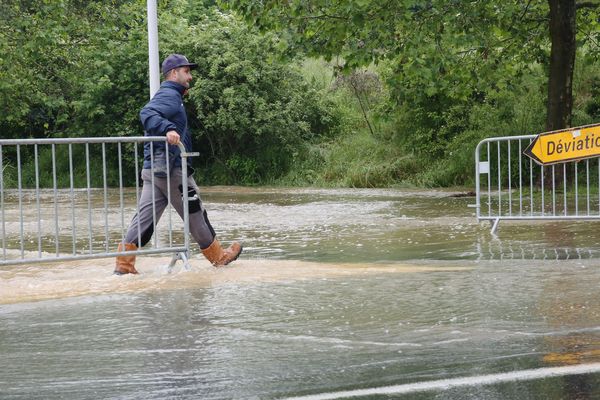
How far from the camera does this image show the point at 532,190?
15.1 metres

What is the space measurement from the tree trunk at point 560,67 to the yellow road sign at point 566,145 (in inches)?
204

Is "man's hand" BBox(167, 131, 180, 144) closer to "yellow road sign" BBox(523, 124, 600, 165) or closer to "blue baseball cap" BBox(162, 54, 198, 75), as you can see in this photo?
"blue baseball cap" BBox(162, 54, 198, 75)

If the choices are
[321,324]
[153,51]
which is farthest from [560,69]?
[321,324]

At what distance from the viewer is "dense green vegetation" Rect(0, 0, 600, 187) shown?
17531mm

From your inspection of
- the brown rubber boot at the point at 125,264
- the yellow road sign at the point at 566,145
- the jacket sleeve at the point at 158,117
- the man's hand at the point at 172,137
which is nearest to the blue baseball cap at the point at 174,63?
the jacket sleeve at the point at 158,117

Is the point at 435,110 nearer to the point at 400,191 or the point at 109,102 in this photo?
the point at 400,191

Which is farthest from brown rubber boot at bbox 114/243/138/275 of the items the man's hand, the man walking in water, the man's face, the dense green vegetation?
the dense green vegetation

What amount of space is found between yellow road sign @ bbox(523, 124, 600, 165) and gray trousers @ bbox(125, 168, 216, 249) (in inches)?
183

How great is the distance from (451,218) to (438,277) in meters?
5.97

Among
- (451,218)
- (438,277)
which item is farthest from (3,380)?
(451,218)

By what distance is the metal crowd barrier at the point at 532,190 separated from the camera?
1282cm

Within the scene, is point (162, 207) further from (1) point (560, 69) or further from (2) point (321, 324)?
(1) point (560, 69)

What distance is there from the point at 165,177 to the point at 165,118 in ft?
1.83

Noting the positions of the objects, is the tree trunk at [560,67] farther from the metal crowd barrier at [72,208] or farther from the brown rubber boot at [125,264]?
the brown rubber boot at [125,264]
